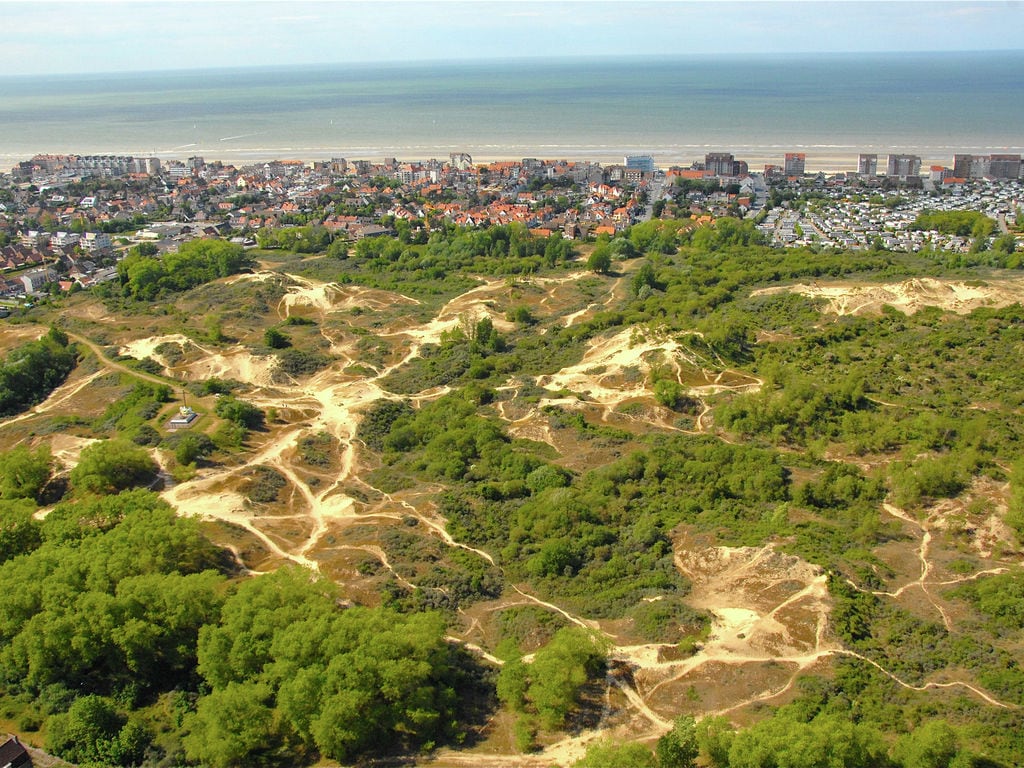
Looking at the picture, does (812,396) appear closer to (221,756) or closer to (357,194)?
(221,756)

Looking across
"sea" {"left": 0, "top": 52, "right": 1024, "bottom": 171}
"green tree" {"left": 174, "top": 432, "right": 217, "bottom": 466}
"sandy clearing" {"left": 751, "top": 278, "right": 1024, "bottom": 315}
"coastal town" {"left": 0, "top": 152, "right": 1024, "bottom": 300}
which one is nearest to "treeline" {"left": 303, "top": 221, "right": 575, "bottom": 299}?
"coastal town" {"left": 0, "top": 152, "right": 1024, "bottom": 300}

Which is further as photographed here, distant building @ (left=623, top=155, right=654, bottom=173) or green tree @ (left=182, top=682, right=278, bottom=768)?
distant building @ (left=623, top=155, right=654, bottom=173)

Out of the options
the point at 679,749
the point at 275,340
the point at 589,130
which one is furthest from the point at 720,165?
the point at 679,749

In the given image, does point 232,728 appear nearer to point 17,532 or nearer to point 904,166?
point 17,532

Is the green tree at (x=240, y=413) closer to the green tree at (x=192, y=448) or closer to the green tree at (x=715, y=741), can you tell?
the green tree at (x=192, y=448)

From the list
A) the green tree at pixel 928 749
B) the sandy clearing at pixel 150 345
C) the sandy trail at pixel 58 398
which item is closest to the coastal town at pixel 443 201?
the sandy clearing at pixel 150 345

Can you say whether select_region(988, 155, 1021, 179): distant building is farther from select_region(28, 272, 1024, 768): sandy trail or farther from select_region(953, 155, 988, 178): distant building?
select_region(28, 272, 1024, 768): sandy trail

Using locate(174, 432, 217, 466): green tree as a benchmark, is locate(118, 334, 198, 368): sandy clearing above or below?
above
